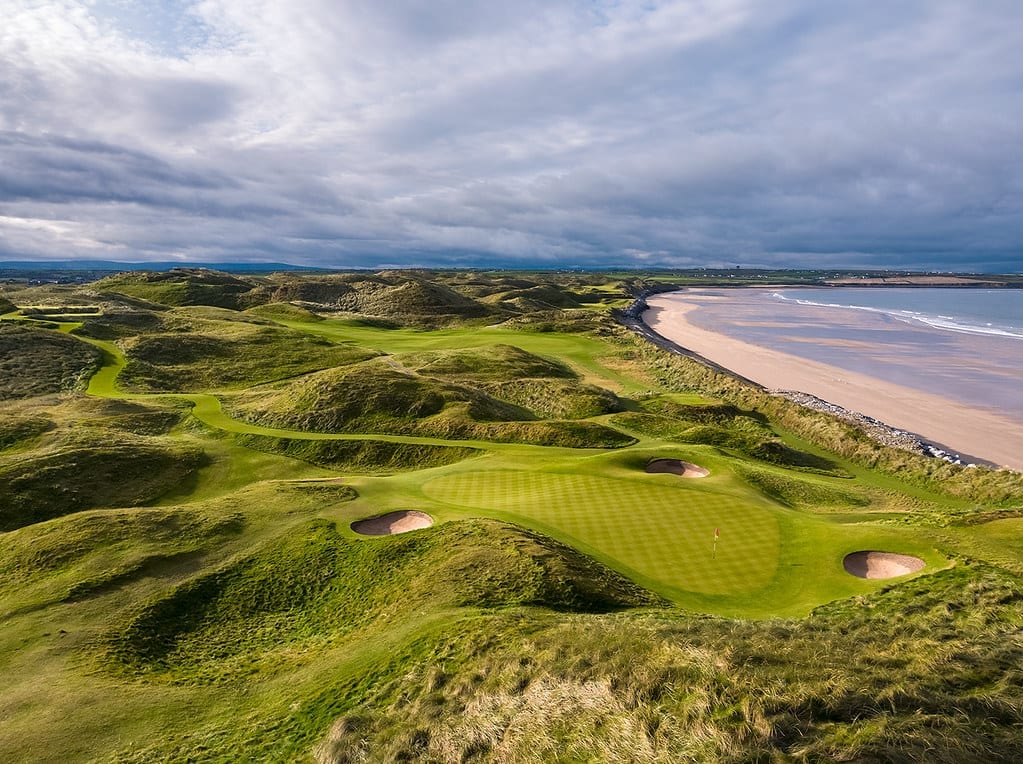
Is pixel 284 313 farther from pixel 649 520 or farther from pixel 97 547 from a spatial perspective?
pixel 649 520

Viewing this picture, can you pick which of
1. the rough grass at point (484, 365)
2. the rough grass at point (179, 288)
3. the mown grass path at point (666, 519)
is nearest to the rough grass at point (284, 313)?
the rough grass at point (179, 288)

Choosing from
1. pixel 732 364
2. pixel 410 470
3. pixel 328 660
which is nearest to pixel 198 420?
pixel 410 470

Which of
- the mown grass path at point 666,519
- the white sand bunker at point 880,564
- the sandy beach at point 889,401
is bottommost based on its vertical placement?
the sandy beach at point 889,401

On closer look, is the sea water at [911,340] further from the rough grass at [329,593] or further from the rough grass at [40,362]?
the rough grass at [40,362]

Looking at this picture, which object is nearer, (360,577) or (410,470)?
(360,577)

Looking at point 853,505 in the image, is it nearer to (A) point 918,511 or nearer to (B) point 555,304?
(A) point 918,511

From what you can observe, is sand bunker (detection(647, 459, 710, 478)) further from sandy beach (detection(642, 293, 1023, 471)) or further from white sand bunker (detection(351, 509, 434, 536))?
sandy beach (detection(642, 293, 1023, 471))

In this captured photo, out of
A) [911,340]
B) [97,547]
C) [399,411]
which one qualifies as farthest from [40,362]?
[911,340]
